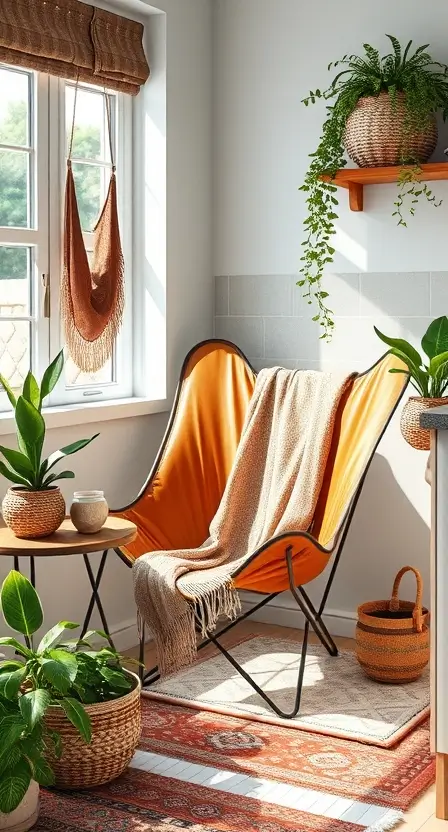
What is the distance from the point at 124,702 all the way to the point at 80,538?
1.73 feet

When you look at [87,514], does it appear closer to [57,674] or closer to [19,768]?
[57,674]

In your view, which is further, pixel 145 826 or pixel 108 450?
pixel 108 450

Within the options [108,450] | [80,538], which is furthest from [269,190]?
[80,538]

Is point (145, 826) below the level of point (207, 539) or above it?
below

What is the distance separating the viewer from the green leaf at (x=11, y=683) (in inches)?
96.5

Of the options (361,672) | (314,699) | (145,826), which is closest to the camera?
(145,826)

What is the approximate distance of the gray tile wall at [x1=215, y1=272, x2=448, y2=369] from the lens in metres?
3.87

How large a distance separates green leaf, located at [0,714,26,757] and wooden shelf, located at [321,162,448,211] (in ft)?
7.29

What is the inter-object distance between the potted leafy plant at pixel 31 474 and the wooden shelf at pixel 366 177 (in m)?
1.35

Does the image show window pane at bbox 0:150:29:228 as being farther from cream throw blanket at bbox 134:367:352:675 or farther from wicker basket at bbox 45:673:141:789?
wicker basket at bbox 45:673:141:789

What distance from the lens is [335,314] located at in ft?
13.3

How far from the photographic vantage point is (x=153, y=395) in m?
4.14

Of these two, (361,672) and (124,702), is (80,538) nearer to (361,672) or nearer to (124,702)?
(124,702)

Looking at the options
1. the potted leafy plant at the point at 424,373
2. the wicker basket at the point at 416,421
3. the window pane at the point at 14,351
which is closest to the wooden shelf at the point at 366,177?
the potted leafy plant at the point at 424,373
